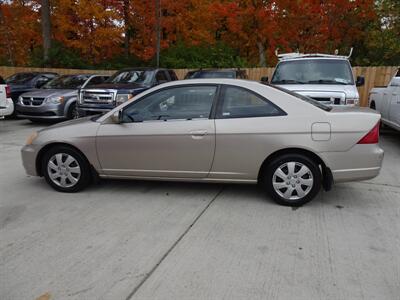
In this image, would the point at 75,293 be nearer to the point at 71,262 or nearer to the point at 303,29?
the point at 71,262

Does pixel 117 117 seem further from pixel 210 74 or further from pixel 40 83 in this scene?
pixel 40 83

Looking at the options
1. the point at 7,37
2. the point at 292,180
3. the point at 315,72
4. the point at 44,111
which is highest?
the point at 7,37

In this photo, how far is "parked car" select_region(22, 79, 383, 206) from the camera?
4.28m

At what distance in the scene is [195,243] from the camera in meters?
3.57

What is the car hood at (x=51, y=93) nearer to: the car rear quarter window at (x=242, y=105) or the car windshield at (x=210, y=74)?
the car windshield at (x=210, y=74)

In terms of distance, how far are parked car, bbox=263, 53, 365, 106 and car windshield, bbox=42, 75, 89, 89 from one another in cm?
677

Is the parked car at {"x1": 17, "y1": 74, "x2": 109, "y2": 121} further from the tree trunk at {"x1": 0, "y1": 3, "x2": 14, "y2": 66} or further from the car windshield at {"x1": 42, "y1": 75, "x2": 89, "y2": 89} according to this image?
the tree trunk at {"x1": 0, "y1": 3, "x2": 14, "y2": 66}

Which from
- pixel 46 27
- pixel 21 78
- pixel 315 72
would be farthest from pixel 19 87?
pixel 315 72

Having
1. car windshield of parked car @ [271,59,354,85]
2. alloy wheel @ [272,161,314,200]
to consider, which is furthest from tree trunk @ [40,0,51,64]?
alloy wheel @ [272,161,314,200]

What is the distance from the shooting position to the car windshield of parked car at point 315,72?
27.5ft

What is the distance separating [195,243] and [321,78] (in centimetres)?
619

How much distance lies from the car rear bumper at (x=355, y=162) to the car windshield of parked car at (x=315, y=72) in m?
4.37

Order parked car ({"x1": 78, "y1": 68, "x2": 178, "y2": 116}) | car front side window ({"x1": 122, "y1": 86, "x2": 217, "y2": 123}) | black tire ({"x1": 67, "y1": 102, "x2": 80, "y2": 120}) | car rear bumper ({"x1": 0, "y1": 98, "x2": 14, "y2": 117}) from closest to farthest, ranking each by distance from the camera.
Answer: car front side window ({"x1": 122, "y1": 86, "x2": 217, "y2": 123}) → car rear bumper ({"x1": 0, "y1": 98, "x2": 14, "y2": 117}) → parked car ({"x1": 78, "y1": 68, "x2": 178, "y2": 116}) → black tire ({"x1": 67, "y1": 102, "x2": 80, "y2": 120})

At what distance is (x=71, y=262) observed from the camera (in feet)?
10.6
